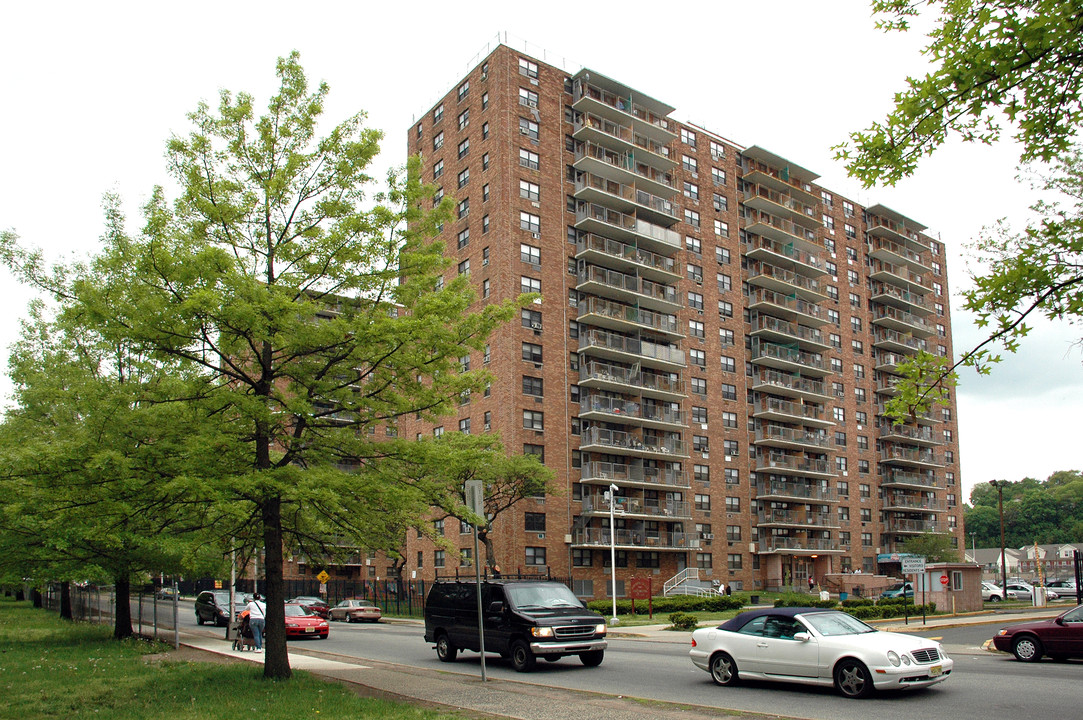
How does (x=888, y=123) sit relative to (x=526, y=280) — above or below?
below

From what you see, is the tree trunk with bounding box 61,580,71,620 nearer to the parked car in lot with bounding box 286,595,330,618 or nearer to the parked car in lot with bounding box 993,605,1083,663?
the parked car in lot with bounding box 286,595,330,618

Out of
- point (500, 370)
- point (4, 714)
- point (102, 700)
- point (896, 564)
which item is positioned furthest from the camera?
point (896, 564)

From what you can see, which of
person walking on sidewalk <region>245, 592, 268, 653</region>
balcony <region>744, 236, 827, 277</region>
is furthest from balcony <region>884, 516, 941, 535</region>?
person walking on sidewalk <region>245, 592, 268, 653</region>

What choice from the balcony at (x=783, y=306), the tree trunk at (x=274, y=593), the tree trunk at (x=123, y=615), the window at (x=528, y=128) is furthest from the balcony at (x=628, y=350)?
the tree trunk at (x=274, y=593)

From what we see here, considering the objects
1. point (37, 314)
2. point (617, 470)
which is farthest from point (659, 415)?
A: point (37, 314)

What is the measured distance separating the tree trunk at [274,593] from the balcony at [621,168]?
44393 mm

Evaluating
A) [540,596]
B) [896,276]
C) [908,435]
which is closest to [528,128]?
[540,596]

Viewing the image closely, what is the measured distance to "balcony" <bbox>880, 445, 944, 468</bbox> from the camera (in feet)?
255

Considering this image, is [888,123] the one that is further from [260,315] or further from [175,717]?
[175,717]

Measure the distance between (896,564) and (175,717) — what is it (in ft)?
232

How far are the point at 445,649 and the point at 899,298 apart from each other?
72.0 m

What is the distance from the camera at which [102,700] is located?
44.9ft

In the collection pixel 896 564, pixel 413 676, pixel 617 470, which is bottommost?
pixel 896 564

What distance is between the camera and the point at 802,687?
14.7m
